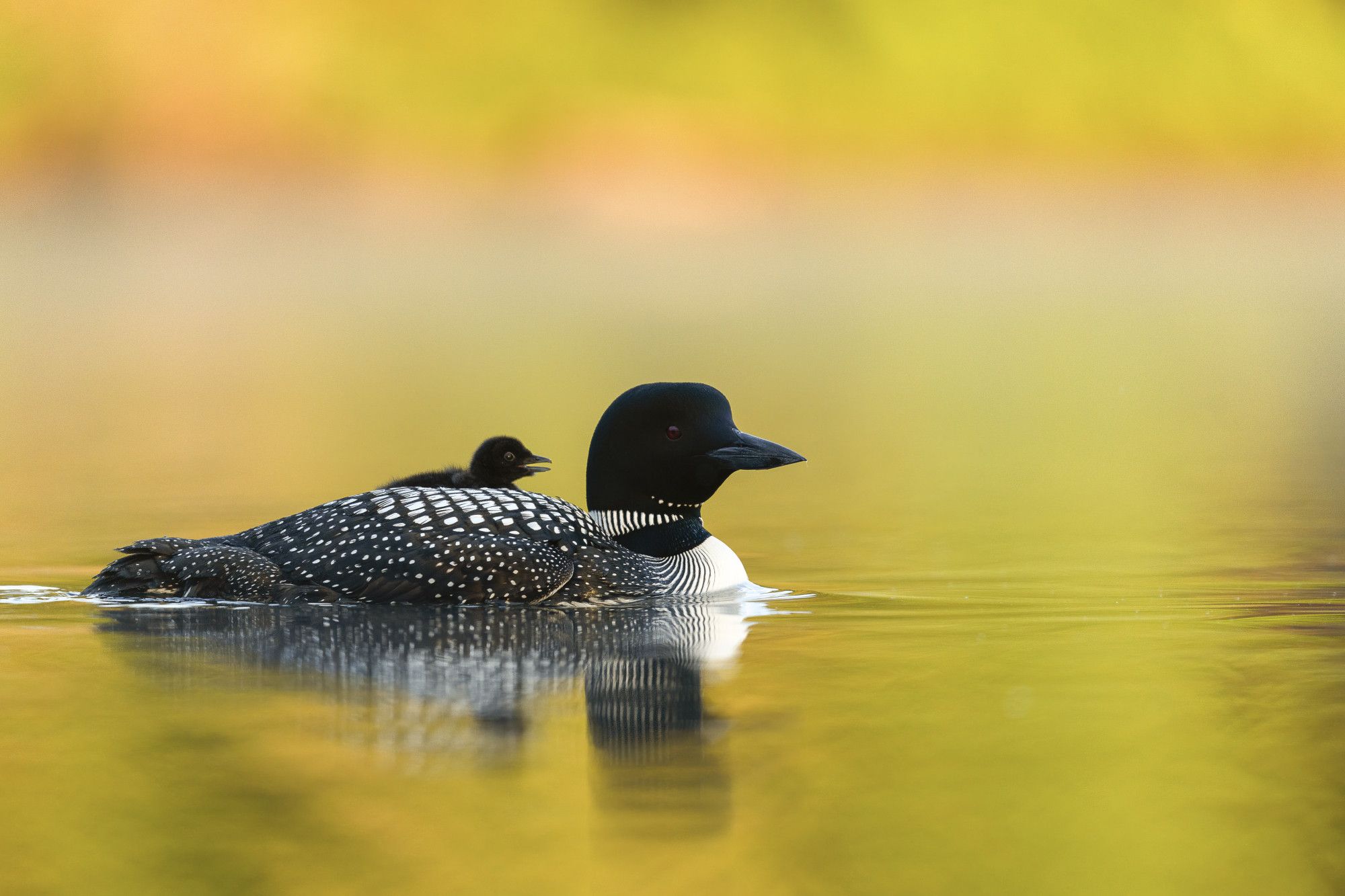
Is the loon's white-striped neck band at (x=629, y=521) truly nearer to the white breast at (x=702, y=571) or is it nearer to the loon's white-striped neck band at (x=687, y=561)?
the loon's white-striped neck band at (x=687, y=561)

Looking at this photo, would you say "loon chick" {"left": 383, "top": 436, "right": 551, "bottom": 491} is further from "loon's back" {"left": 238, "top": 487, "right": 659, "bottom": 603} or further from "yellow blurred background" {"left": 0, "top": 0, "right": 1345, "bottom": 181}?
"yellow blurred background" {"left": 0, "top": 0, "right": 1345, "bottom": 181}

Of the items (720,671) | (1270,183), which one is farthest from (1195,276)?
(720,671)

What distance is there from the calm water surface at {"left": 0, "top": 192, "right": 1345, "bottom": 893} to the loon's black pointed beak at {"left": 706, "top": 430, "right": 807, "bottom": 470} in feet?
1.52

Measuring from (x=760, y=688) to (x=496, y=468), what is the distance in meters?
2.88

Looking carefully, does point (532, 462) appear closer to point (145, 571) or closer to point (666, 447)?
point (666, 447)

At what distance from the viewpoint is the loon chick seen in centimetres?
845

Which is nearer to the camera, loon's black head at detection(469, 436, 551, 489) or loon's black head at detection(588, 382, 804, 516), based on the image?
loon's black head at detection(588, 382, 804, 516)

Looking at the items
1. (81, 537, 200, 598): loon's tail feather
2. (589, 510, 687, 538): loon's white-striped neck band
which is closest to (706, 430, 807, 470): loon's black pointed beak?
(589, 510, 687, 538): loon's white-striped neck band

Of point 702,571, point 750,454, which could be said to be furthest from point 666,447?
point 702,571

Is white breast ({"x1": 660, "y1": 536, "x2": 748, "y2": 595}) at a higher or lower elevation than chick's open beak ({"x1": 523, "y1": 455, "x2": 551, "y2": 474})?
lower

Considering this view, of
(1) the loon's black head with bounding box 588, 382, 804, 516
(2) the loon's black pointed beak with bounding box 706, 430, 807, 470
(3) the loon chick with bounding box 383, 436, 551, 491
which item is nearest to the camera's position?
(2) the loon's black pointed beak with bounding box 706, 430, 807, 470

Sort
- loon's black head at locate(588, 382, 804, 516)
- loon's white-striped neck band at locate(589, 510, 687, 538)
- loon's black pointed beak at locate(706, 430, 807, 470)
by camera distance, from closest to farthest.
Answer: loon's black pointed beak at locate(706, 430, 807, 470), loon's black head at locate(588, 382, 804, 516), loon's white-striped neck band at locate(589, 510, 687, 538)

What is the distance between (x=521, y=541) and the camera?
23.8 ft

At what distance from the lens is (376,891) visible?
13.1 ft
